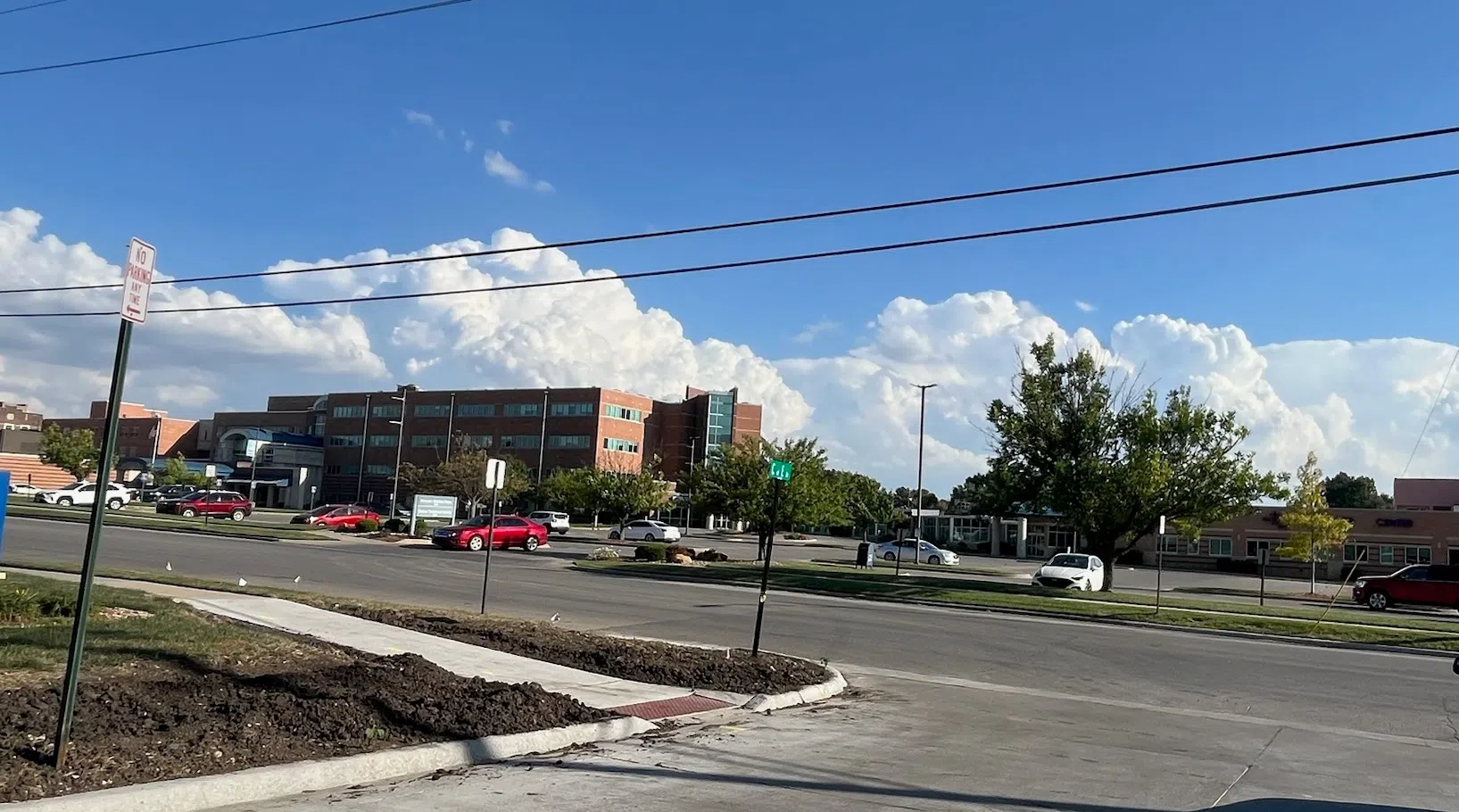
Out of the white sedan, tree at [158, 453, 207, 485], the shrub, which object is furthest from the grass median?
tree at [158, 453, 207, 485]

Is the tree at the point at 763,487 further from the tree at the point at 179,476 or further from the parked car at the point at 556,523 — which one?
the tree at the point at 179,476

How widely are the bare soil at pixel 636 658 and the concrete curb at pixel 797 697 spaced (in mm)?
133

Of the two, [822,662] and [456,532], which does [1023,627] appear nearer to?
[822,662]

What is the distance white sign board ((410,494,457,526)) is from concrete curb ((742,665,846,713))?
39.7 meters

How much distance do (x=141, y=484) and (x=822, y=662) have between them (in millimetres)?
92698

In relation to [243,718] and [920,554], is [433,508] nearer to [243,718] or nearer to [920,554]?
[920,554]

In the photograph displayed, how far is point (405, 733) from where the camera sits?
806 cm

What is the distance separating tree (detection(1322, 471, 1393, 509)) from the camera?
449 feet

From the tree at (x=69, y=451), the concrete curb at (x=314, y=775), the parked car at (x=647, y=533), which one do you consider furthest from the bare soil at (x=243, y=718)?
the tree at (x=69, y=451)

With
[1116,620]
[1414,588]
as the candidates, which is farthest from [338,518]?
[1414,588]

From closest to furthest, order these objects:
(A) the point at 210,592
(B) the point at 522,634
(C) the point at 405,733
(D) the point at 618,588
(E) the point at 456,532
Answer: (C) the point at 405,733 → (B) the point at 522,634 → (A) the point at 210,592 → (D) the point at 618,588 → (E) the point at 456,532

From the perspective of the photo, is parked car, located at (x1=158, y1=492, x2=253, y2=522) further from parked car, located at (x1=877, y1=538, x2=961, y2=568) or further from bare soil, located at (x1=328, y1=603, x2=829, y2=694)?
bare soil, located at (x1=328, y1=603, x2=829, y2=694)

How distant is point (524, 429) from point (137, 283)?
92746mm

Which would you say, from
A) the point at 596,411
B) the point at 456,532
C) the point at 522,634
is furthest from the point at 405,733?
the point at 596,411
